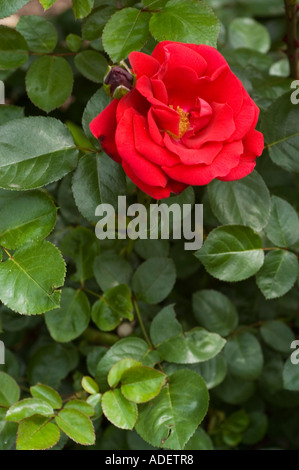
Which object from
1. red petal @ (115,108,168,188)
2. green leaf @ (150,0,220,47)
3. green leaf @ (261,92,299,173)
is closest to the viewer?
red petal @ (115,108,168,188)

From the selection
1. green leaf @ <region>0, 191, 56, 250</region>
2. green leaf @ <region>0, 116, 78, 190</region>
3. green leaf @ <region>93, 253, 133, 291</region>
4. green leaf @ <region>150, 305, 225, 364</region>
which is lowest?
green leaf @ <region>150, 305, 225, 364</region>

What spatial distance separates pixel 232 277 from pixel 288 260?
0.31 feet

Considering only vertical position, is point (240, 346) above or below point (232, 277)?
below

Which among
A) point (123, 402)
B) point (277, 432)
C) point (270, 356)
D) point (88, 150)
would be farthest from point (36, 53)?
point (277, 432)

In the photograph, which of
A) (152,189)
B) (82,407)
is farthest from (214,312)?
(152,189)

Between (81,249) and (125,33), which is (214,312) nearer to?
(81,249)

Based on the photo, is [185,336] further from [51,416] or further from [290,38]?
[290,38]

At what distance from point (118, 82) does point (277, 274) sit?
0.36 metres

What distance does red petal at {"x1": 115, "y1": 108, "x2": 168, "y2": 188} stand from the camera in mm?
552

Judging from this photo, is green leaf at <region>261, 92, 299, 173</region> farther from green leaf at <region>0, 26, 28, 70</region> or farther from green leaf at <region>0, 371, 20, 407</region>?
green leaf at <region>0, 371, 20, 407</region>

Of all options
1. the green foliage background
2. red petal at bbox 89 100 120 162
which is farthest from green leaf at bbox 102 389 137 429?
red petal at bbox 89 100 120 162

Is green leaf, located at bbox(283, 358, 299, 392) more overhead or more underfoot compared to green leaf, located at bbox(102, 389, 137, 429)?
more underfoot

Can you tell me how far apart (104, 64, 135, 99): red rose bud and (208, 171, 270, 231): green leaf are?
0.69 feet
